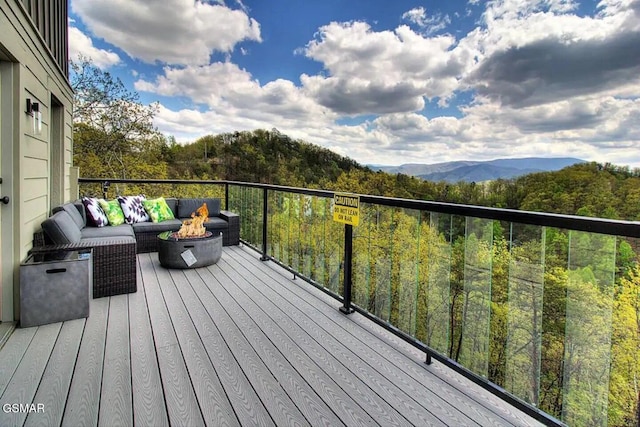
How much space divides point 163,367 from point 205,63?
11173 millimetres

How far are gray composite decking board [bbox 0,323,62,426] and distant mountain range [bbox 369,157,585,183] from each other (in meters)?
16.2

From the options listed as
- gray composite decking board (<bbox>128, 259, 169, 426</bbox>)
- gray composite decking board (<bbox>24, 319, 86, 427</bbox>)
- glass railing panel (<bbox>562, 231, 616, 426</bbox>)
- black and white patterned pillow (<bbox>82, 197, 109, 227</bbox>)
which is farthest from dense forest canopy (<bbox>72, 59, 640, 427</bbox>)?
black and white patterned pillow (<bbox>82, 197, 109, 227</bbox>)

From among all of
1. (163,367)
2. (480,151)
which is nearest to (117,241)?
(163,367)

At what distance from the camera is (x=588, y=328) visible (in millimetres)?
1387

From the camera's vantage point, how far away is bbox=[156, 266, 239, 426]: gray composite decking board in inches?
60.1

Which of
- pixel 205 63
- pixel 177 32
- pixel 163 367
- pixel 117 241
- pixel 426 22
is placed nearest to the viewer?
pixel 163 367

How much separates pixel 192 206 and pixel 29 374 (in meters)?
3.93

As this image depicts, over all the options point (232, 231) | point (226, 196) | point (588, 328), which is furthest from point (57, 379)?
point (226, 196)

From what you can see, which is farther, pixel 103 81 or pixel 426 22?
pixel 426 22

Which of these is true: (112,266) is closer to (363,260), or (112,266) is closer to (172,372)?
(172,372)

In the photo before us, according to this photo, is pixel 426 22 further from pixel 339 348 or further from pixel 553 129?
pixel 339 348

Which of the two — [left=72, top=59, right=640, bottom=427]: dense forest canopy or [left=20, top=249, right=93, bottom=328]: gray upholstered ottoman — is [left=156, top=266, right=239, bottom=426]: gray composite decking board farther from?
[left=72, top=59, right=640, bottom=427]: dense forest canopy

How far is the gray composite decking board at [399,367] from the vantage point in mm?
1606

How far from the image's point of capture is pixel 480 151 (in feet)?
68.4
